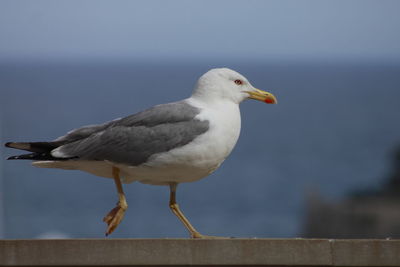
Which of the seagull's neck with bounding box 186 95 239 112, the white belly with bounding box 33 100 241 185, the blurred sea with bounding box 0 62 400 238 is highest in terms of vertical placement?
the seagull's neck with bounding box 186 95 239 112

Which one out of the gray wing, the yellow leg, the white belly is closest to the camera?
the white belly

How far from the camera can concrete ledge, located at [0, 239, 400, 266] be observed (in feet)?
23.3

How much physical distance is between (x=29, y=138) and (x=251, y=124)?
107ft

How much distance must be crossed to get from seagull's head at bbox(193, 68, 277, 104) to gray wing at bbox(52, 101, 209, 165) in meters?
0.21

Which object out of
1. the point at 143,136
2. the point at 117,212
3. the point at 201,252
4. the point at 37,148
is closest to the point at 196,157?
the point at 143,136

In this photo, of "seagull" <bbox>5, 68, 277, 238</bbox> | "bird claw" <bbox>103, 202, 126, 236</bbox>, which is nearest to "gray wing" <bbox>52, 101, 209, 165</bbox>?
"seagull" <bbox>5, 68, 277, 238</bbox>

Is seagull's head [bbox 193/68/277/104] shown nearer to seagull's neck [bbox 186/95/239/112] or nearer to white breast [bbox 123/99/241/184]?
seagull's neck [bbox 186/95/239/112]

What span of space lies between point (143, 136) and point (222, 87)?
2.82ft

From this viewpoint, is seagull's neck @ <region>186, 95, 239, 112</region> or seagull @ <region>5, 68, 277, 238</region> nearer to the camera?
seagull @ <region>5, 68, 277, 238</region>

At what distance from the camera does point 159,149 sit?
8.38 metres

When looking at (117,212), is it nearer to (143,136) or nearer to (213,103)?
(143,136)

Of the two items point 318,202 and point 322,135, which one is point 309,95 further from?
point 318,202

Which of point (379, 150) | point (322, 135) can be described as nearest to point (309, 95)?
point (322, 135)

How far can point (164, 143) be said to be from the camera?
839cm
